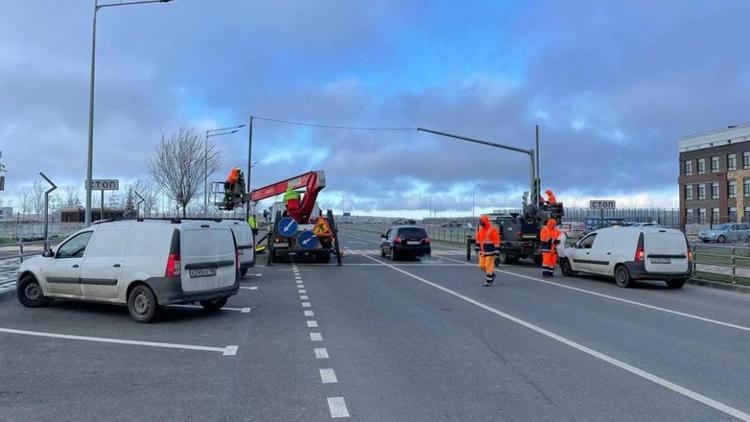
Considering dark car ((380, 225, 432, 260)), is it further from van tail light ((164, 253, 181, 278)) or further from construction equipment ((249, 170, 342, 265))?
van tail light ((164, 253, 181, 278))

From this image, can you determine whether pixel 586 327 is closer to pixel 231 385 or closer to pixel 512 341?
pixel 512 341

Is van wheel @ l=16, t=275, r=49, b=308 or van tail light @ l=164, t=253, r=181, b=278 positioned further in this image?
van wheel @ l=16, t=275, r=49, b=308

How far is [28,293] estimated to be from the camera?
1126cm

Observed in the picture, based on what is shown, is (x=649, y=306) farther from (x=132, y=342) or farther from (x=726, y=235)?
(x=726, y=235)

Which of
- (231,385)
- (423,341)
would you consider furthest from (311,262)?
(231,385)

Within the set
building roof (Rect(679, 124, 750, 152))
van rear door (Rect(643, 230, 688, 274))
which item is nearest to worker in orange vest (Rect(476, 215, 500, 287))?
van rear door (Rect(643, 230, 688, 274))

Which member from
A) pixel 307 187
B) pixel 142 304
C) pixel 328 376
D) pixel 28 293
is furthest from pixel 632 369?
pixel 307 187

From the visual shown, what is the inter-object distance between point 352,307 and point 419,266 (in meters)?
11.7

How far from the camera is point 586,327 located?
31.3ft

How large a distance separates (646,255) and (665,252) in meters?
0.57

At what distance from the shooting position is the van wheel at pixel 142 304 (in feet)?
31.6

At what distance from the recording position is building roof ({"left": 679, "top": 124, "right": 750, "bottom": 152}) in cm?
7075

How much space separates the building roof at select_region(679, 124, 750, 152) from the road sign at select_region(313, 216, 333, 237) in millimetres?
65165

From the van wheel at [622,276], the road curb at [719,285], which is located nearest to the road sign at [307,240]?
the van wheel at [622,276]
